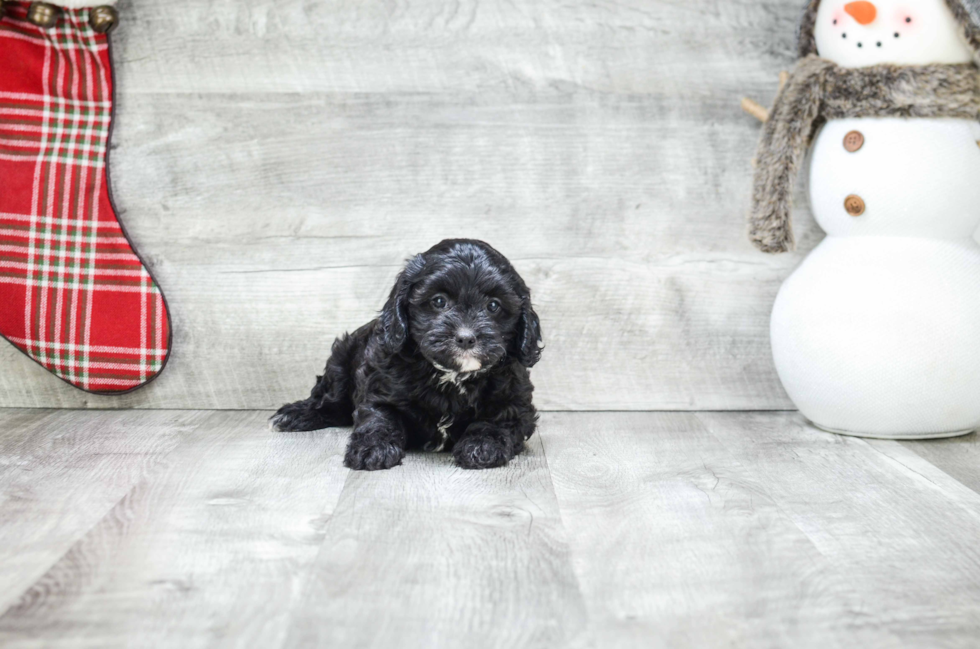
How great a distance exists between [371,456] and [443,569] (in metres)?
0.67

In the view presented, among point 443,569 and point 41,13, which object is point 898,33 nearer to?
point 443,569

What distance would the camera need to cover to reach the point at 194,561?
1.55 m

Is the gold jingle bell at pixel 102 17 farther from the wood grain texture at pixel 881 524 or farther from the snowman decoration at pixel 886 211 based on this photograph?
the wood grain texture at pixel 881 524

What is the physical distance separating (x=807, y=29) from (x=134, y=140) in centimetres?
209

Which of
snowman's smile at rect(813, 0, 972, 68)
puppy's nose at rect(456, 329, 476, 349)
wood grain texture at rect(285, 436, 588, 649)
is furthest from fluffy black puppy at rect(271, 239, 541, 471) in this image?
snowman's smile at rect(813, 0, 972, 68)

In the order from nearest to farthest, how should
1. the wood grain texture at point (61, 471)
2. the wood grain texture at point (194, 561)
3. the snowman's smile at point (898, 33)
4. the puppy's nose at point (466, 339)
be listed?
the wood grain texture at point (194, 561) < the wood grain texture at point (61, 471) < the puppy's nose at point (466, 339) < the snowman's smile at point (898, 33)

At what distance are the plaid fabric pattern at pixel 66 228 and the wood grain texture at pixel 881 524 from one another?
1.86 m

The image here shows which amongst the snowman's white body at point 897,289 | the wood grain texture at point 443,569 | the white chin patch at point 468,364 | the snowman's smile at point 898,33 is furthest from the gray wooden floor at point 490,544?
the snowman's smile at point 898,33

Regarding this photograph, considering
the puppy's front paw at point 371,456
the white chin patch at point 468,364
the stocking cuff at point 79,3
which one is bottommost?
the puppy's front paw at point 371,456

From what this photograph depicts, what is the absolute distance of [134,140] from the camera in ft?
9.14

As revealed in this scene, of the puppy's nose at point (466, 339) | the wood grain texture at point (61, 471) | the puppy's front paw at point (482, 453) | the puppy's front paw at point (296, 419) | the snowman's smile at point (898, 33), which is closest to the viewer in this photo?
the wood grain texture at point (61, 471)

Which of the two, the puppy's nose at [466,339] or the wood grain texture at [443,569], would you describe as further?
the puppy's nose at [466,339]

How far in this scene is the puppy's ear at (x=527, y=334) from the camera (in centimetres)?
224

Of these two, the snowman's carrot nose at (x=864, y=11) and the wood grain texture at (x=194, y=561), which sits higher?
the snowman's carrot nose at (x=864, y=11)
